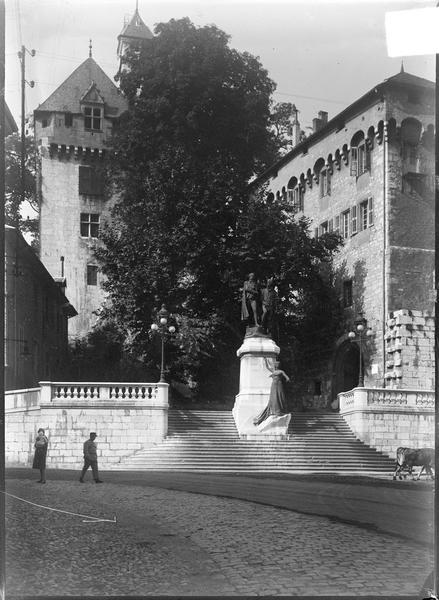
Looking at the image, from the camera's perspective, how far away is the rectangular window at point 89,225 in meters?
10.3

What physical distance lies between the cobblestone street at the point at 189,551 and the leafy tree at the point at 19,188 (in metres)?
2.35

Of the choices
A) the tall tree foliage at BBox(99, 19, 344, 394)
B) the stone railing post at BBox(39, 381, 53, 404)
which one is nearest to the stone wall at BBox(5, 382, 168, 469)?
the stone railing post at BBox(39, 381, 53, 404)

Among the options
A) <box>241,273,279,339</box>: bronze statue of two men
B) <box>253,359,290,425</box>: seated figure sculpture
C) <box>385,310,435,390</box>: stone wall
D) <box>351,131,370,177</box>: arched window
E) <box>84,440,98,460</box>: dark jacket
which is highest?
<box>351,131,370,177</box>: arched window

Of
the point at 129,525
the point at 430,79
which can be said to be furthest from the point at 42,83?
the point at 129,525

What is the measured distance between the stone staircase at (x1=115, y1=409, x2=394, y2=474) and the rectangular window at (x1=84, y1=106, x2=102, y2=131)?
11.9 ft

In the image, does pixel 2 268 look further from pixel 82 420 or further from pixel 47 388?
pixel 82 420

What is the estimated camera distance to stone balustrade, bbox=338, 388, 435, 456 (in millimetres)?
7215

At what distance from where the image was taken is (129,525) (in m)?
6.39

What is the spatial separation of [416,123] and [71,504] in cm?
450

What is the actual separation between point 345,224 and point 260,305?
3.16 m

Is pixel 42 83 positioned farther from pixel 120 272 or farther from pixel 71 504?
pixel 120 272

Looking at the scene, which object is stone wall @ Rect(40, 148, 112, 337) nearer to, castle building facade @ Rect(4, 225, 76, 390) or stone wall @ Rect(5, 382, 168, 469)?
castle building facade @ Rect(4, 225, 76, 390)

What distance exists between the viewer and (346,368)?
9.39 m

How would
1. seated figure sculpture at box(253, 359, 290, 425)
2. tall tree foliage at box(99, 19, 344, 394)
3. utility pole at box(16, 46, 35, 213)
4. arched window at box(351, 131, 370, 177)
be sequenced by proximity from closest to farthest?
utility pole at box(16, 46, 35, 213)
tall tree foliage at box(99, 19, 344, 394)
seated figure sculpture at box(253, 359, 290, 425)
arched window at box(351, 131, 370, 177)
